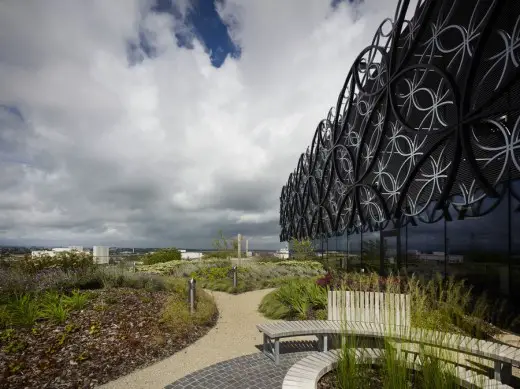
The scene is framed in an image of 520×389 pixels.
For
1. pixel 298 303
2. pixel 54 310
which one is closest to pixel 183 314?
pixel 54 310

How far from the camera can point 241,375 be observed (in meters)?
5.18

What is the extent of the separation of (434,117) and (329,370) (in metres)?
8.78

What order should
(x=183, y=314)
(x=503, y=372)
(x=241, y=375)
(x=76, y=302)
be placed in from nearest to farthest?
(x=503, y=372) < (x=241, y=375) < (x=76, y=302) < (x=183, y=314)

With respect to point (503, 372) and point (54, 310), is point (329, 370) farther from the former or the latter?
point (54, 310)

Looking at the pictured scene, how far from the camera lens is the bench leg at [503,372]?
453 cm

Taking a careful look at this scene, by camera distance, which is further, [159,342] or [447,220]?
[447,220]

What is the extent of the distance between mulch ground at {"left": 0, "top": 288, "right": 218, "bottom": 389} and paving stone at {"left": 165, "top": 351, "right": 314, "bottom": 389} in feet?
4.38

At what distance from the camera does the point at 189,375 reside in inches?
204

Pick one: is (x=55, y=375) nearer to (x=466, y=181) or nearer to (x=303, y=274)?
(x=466, y=181)

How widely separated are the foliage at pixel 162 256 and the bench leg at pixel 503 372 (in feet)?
77.8

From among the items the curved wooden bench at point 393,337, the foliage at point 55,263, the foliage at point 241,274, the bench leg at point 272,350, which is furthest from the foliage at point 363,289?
the foliage at point 55,263

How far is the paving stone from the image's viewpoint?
4812mm

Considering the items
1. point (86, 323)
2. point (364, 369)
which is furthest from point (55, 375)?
point (364, 369)

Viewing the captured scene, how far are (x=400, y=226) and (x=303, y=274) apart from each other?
7442 millimetres
